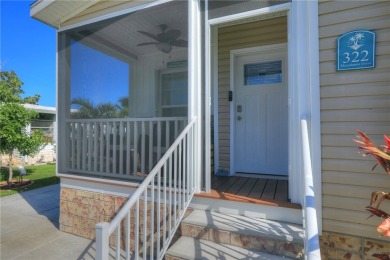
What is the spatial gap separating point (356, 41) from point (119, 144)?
2836mm

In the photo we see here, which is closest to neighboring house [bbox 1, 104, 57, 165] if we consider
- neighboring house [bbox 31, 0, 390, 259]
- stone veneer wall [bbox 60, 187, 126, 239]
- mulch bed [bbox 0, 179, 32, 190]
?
mulch bed [bbox 0, 179, 32, 190]

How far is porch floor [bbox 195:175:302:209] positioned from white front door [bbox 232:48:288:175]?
13.4 inches

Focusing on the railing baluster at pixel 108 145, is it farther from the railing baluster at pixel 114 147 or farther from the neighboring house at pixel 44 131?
the neighboring house at pixel 44 131

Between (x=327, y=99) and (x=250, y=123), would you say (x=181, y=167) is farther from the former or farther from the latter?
(x=250, y=123)

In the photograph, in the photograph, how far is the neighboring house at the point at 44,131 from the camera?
10.3 meters

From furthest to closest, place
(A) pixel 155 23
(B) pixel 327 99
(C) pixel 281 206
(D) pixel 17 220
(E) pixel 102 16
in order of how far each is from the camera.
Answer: (D) pixel 17 220, (E) pixel 102 16, (A) pixel 155 23, (C) pixel 281 206, (B) pixel 327 99

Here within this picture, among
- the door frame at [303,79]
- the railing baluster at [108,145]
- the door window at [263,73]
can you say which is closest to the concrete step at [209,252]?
the door frame at [303,79]

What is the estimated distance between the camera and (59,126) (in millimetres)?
3660

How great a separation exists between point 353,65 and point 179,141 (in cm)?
164

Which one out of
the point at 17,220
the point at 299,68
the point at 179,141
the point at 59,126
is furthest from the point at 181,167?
the point at 17,220

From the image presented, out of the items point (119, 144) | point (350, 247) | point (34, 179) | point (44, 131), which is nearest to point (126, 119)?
point (119, 144)

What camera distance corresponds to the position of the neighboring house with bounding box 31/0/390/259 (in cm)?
202

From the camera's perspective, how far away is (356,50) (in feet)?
6.62

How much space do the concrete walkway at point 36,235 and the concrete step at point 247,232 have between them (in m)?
1.51
